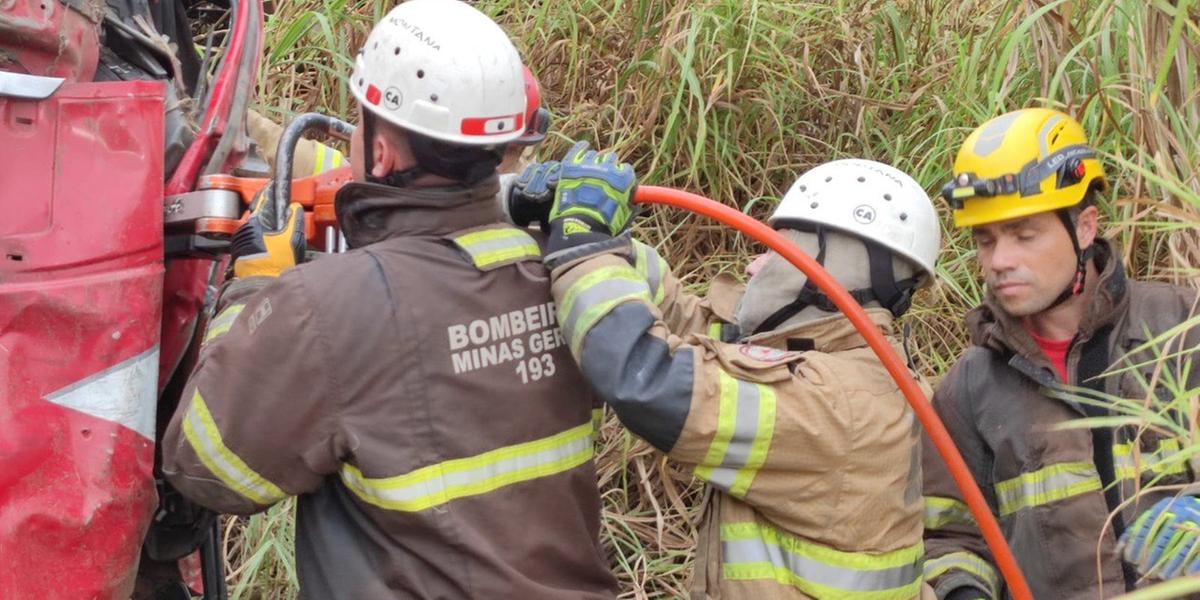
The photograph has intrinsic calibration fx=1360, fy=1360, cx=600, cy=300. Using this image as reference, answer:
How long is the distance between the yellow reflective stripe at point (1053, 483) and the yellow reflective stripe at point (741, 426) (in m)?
0.88

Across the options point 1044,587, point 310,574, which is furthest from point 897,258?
point 310,574

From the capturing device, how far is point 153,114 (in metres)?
2.78

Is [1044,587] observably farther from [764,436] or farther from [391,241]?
[391,241]

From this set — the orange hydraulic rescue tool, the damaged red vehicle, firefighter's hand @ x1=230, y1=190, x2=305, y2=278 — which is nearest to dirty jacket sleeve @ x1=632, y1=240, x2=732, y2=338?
the orange hydraulic rescue tool

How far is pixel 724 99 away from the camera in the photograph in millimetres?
4805

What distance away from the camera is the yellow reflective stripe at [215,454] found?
97.2 inches

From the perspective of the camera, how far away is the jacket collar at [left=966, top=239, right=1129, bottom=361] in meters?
3.13

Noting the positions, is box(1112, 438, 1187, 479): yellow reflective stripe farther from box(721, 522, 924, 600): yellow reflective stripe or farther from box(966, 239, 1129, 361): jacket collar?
box(721, 522, 924, 600): yellow reflective stripe

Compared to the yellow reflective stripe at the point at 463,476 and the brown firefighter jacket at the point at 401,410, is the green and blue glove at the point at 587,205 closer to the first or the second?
the brown firefighter jacket at the point at 401,410

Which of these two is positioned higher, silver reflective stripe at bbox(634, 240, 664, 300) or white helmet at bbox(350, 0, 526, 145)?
white helmet at bbox(350, 0, 526, 145)

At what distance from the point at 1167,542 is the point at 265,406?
1657mm

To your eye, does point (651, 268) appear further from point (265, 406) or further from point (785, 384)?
point (265, 406)

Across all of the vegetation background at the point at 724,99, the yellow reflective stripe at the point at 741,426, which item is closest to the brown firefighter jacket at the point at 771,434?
the yellow reflective stripe at the point at 741,426

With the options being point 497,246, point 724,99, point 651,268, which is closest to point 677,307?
point 651,268
